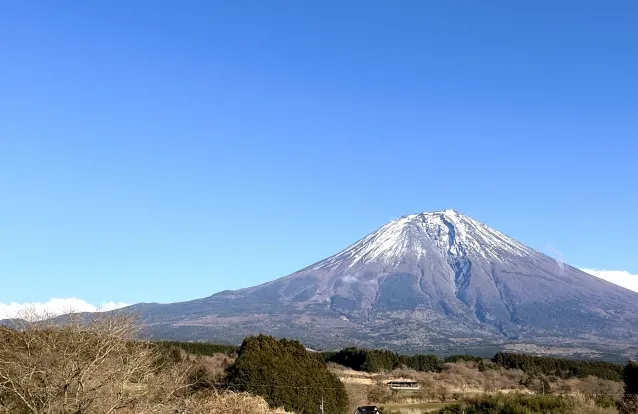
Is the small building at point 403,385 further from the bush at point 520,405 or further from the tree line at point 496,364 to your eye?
the bush at point 520,405

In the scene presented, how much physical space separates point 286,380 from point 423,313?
5843 inches

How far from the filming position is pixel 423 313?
17275 centimetres

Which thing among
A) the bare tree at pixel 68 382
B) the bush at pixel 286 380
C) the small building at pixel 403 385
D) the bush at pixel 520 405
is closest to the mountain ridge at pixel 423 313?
the small building at pixel 403 385

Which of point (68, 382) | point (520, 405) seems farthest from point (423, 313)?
point (68, 382)

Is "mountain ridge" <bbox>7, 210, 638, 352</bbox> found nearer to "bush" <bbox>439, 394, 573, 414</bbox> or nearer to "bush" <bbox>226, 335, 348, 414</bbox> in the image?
"bush" <bbox>226, 335, 348, 414</bbox>

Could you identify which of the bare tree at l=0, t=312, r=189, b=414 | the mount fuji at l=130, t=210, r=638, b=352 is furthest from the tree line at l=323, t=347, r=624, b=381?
the mount fuji at l=130, t=210, r=638, b=352

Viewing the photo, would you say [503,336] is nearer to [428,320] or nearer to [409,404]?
[428,320]

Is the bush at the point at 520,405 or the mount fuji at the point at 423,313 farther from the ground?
the mount fuji at the point at 423,313

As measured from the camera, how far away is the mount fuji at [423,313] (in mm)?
141375

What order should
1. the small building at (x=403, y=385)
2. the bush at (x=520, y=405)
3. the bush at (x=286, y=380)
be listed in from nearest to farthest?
1. the bush at (x=520, y=405)
2. the bush at (x=286, y=380)
3. the small building at (x=403, y=385)

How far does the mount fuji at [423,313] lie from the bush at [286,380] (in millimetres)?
94517

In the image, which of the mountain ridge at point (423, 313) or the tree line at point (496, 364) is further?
the mountain ridge at point (423, 313)

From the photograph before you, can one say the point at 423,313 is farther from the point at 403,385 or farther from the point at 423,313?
the point at 403,385

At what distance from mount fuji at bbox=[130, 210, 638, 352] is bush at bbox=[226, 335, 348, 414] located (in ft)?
310
